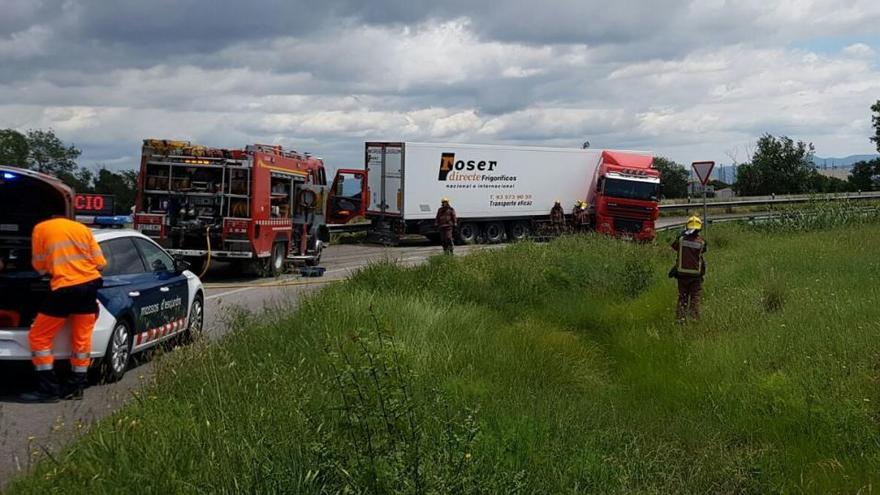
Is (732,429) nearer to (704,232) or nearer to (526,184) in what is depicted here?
(704,232)

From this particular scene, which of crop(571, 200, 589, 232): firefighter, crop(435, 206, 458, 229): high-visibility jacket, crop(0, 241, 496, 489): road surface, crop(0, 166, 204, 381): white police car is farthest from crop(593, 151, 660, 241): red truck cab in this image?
crop(0, 166, 204, 381): white police car

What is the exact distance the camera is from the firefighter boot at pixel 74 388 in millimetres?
7465

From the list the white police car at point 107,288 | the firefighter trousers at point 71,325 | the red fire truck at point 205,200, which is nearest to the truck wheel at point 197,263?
the red fire truck at point 205,200

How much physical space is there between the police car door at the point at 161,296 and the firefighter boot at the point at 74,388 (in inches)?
52.7

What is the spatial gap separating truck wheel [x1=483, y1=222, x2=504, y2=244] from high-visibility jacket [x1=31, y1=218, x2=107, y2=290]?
24558 mm

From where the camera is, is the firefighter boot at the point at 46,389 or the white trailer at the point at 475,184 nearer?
the firefighter boot at the point at 46,389

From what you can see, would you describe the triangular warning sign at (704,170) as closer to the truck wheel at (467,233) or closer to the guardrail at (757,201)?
the truck wheel at (467,233)

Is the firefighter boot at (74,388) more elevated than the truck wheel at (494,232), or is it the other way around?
the truck wheel at (494,232)

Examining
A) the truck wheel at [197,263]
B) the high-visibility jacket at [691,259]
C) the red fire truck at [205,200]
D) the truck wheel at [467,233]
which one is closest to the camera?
the high-visibility jacket at [691,259]

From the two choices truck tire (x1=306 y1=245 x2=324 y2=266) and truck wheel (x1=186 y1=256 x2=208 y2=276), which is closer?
truck wheel (x1=186 y1=256 x2=208 y2=276)

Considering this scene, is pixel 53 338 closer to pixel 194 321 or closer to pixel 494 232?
pixel 194 321

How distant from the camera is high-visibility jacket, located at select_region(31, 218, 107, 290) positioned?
7.42 metres

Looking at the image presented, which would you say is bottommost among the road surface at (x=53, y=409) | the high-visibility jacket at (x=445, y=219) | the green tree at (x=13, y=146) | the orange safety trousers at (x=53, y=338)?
the road surface at (x=53, y=409)

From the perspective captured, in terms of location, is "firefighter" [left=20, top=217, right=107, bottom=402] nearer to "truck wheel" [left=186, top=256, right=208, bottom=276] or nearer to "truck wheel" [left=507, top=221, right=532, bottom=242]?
"truck wheel" [left=186, top=256, right=208, bottom=276]
